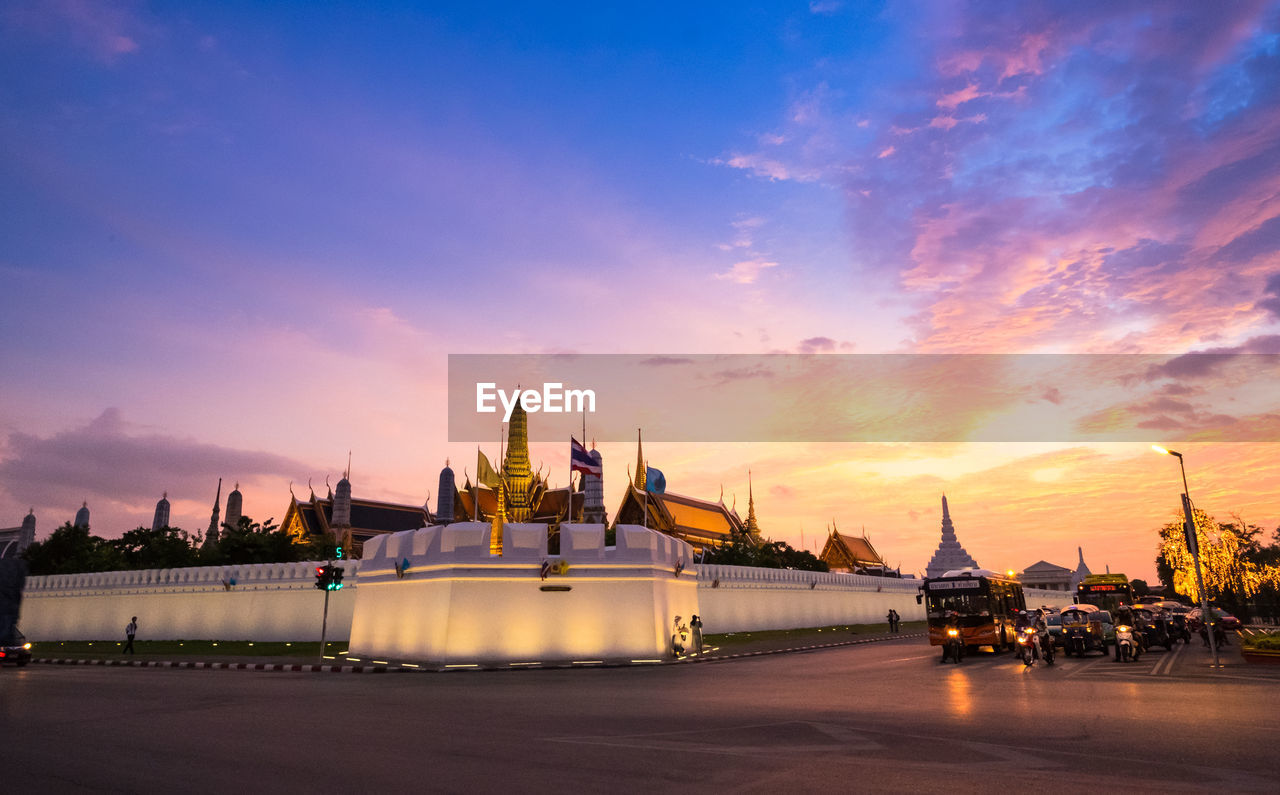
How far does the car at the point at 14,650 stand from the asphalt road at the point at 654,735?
10.2 metres

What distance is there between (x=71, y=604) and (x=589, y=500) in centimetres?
4445

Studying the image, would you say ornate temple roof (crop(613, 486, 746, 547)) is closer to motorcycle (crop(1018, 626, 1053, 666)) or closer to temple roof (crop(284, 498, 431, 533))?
temple roof (crop(284, 498, 431, 533))

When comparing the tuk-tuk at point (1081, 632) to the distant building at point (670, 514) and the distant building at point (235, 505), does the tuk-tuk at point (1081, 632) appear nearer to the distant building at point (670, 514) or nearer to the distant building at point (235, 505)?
the distant building at point (670, 514)

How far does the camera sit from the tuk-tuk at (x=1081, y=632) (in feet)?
88.9

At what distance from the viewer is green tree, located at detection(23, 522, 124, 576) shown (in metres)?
59.6

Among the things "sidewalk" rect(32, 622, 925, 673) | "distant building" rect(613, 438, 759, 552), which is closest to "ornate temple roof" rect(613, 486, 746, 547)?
"distant building" rect(613, 438, 759, 552)

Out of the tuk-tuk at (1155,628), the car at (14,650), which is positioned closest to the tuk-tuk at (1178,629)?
the tuk-tuk at (1155,628)

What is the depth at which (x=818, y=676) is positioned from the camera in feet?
63.7

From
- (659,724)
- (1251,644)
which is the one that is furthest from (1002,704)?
(1251,644)

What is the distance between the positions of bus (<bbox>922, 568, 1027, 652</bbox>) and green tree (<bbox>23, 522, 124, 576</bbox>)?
58.1 metres

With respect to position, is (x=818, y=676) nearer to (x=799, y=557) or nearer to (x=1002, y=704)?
(x=1002, y=704)

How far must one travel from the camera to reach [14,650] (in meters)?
25.6

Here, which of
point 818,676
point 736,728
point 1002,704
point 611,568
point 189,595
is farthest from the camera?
point 189,595

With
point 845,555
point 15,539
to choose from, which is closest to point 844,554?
point 845,555
